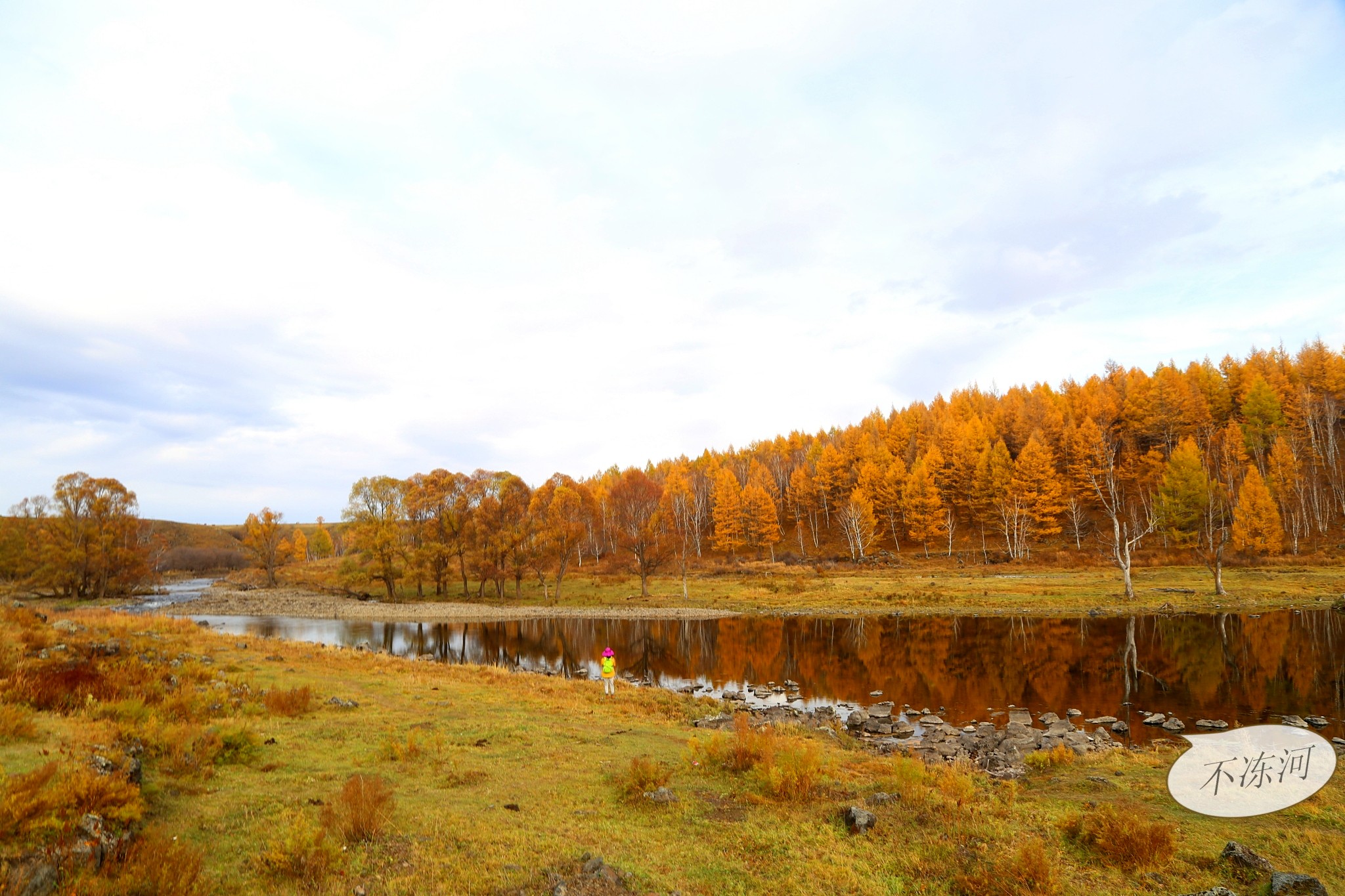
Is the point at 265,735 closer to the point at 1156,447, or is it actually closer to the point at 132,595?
the point at 132,595

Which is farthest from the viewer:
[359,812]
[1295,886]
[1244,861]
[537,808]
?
[537,808]

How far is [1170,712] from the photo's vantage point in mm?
20547

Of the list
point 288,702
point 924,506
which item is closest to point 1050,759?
point 288,702

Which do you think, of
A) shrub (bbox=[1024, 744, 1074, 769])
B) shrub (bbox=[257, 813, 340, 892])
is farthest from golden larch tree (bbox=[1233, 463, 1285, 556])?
shrub (bbox=[257, 813, 340, 892])

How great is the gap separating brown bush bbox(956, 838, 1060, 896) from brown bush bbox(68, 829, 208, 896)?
835 cm

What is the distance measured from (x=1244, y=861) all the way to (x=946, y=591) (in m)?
50.3

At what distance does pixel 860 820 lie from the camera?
28.6 feet

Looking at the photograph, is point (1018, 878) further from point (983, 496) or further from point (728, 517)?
point (983, 496)

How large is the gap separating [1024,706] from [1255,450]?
8345 centimetres

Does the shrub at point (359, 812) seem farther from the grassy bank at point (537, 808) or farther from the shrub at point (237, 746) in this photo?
the shrub at point (237, 746)

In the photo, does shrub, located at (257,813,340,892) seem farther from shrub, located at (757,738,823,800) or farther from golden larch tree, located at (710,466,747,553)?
golden larch tree, located at (710,466,747,553)

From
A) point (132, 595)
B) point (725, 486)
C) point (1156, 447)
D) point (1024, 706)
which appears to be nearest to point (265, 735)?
point (1024, 706)

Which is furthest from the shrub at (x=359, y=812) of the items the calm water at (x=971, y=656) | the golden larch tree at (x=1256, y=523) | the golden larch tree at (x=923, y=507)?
the golden larch tree at (x=923, y=507)

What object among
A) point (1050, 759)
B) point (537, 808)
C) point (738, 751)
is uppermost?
point (537, 808)
